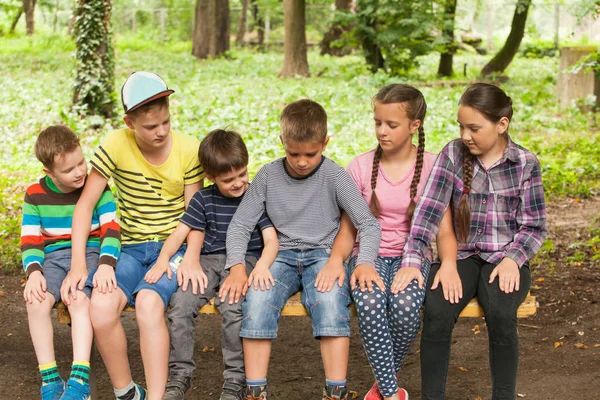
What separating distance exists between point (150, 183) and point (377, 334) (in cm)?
138

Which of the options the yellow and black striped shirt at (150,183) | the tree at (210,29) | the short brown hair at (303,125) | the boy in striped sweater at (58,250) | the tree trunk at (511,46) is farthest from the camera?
the tree at (210,29)

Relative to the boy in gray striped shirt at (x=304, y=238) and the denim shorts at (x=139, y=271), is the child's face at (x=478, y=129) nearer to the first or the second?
the boy in gray striped shirt at (x=304, y=238)

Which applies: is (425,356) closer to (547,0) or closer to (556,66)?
(556,66)

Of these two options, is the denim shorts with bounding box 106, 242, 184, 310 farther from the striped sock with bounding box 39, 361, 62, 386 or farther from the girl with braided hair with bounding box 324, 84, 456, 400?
the girl with braided hair with bounding box 324, 84, 456, 400

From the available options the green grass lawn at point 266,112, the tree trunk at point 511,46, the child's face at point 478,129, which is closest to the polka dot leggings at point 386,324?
the child's face at point 478,129

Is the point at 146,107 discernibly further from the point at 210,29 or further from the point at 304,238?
the point at 210,29

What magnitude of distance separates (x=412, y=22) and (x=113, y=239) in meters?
11.4

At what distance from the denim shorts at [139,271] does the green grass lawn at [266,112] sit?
2.87 metres

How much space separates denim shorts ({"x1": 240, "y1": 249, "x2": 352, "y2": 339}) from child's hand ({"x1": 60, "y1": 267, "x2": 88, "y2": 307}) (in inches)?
30.2

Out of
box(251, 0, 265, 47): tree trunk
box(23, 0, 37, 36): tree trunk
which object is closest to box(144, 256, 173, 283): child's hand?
box(251, 0, 265, 47): tree trunk

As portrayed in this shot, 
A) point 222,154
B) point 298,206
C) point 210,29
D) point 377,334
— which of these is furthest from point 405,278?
point 210,29

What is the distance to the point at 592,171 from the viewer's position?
26.9 feet

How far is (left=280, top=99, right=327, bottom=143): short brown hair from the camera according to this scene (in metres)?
3.54

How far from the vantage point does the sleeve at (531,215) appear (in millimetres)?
3545
